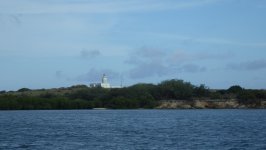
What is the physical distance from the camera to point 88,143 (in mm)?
56125

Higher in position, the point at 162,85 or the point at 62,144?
the point at 162,85

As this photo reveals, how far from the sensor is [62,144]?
5503 centimetres

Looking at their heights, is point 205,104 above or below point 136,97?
below

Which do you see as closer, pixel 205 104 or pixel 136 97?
pixel 136 97

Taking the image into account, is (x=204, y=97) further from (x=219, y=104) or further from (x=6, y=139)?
(x=6, y=139)

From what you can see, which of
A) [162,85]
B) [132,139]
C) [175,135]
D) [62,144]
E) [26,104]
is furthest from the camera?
[162,85]

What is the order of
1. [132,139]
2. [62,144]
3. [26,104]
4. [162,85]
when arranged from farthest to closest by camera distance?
[162,85], [26,104], [132,139], [62,144]

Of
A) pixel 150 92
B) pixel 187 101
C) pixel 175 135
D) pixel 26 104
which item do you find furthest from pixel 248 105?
pixel 175 135

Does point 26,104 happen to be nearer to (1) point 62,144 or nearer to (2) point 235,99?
(2) point 235,99

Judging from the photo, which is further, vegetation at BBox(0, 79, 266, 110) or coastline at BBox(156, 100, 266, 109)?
coastline at BBox(156, 100, 266, 109)

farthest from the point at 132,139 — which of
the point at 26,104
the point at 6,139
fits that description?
the point at 26,104

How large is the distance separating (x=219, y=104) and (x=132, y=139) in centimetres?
13445

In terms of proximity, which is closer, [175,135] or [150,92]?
[175,135]

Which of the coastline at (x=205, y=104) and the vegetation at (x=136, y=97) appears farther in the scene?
the coastline at (x=205, y=104)
